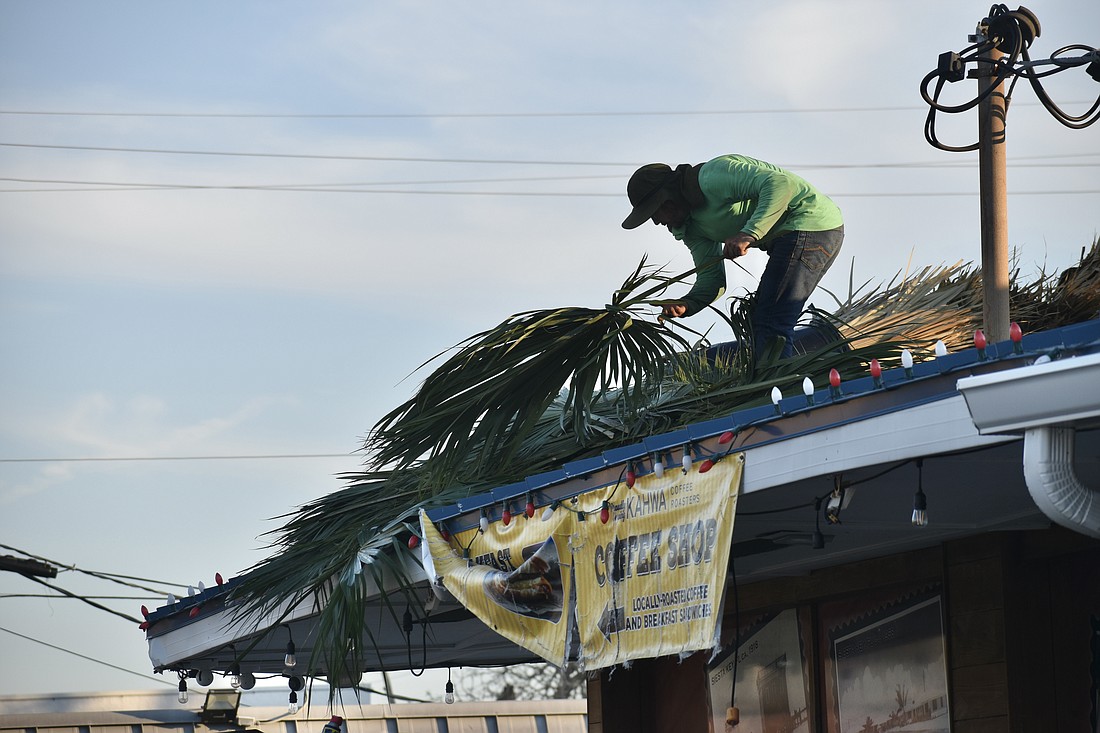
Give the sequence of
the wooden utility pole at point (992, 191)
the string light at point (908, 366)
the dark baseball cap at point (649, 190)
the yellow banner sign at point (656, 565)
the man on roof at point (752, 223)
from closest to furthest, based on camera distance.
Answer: the string light at point (908, 366) < the yellow banner sign at point (656, 565) < the wooden utility pole at point (992, 191) < the man on roof at point (752, 223) < the dark baseball cap at point (649, 190)

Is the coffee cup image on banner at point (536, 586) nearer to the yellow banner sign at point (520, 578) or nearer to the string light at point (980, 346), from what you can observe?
the yellow banner sign at point (520, 578)

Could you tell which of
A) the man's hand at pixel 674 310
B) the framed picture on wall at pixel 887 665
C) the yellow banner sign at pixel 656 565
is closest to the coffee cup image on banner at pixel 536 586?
the yellow banner sign at pixel 656 565

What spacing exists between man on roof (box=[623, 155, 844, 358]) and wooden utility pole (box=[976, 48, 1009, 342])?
3.46 ft

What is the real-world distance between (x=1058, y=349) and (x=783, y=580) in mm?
4445

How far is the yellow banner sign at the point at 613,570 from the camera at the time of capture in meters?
5.69

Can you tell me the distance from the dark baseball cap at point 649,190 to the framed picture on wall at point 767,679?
2.58m

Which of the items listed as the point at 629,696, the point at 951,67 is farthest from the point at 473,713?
the point at 951,67

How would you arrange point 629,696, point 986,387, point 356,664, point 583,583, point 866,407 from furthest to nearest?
point 629,696
point 356,664
point 583,583
point 866,407
point 986,387

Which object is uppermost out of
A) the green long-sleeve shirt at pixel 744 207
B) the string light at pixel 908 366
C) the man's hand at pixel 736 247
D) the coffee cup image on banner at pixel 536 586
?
the green long-sleeve shirt at pixel 744 207

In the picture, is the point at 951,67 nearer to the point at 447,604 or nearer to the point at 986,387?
the point at 986,387

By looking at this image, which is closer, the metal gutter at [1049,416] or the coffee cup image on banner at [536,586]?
the metal gutter at [1049,416]

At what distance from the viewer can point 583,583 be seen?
647cm

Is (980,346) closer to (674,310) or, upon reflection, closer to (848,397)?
(848,397)

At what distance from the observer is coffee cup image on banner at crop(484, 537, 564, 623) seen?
662 centimetres
